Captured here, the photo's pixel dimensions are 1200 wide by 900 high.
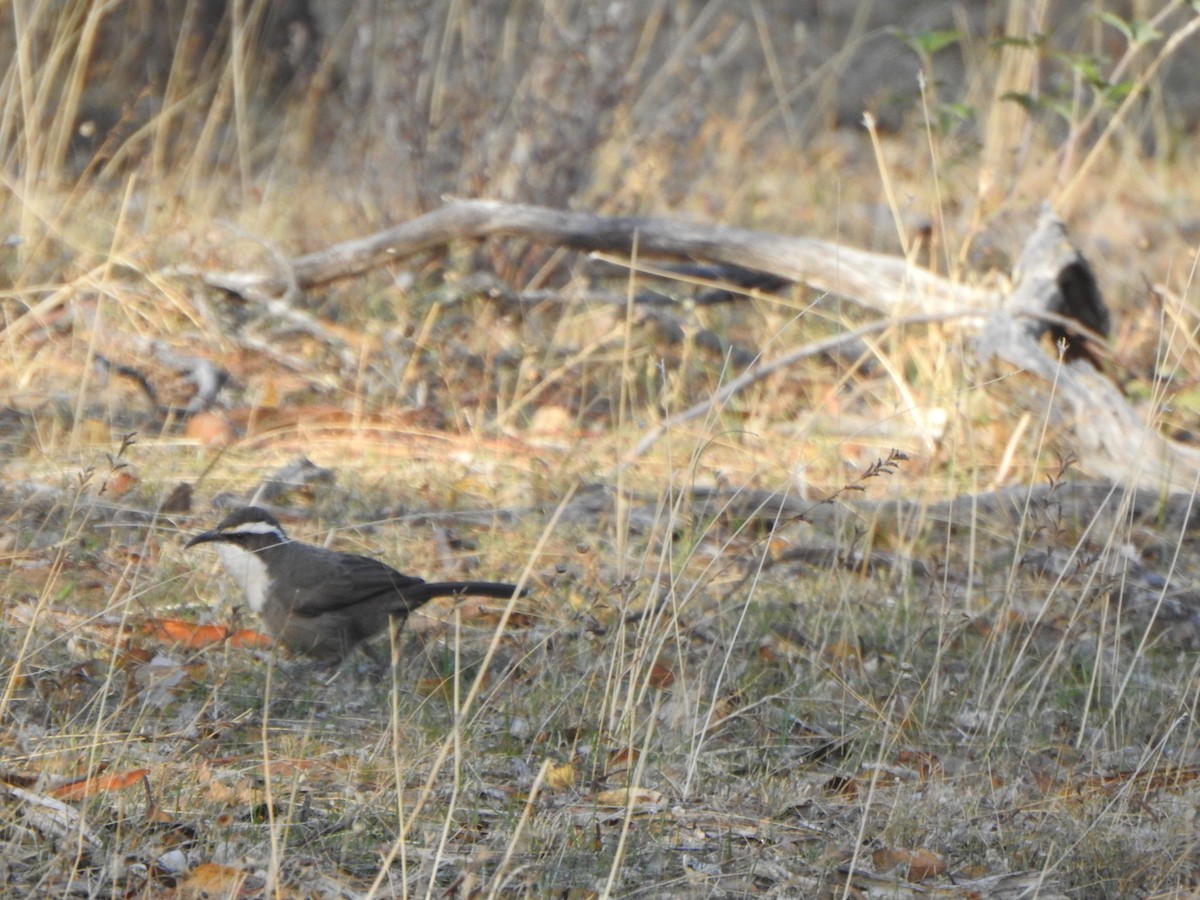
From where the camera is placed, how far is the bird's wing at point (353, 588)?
3855 mm

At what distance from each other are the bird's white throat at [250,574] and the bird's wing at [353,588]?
0.36 feet

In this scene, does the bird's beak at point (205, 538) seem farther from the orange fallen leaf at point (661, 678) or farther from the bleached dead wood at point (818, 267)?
the bleached dead wood at point (818, 267)

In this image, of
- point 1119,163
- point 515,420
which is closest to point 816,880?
point 515,420

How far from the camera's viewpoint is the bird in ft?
12.6

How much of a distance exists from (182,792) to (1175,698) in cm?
233

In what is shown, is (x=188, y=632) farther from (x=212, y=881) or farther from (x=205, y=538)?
(x=212, y=881)

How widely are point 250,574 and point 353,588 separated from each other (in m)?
0.28

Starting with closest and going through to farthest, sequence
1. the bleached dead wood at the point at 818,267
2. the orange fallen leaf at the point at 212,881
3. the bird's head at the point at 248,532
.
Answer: the orange fallen leaf at the point at 212,881 → the bird's head at the point at 248,532 → the bleached dead wood at the point at 818,267

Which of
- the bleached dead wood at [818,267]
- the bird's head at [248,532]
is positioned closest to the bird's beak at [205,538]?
the bird's head at [248,532]

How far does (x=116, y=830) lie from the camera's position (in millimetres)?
2619

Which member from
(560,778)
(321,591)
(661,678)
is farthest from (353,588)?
(560,778)

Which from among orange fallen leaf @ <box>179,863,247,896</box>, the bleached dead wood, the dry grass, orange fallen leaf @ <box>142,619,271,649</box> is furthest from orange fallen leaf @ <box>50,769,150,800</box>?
the bleached dead wood

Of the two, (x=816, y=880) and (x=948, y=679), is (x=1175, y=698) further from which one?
(x=816, y=880)

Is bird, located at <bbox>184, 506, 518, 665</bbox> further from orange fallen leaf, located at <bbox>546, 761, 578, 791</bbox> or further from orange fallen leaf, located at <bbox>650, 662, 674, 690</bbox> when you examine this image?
orange fallen leaf, located at <bbox>546, 761, 578, 791</bbox>
